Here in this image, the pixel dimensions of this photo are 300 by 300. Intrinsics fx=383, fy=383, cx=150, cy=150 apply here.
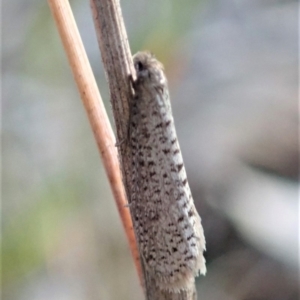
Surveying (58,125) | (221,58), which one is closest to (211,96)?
(221,58)

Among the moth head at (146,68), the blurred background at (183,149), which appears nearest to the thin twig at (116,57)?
the moth head at (146,68)

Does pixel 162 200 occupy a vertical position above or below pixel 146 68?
below

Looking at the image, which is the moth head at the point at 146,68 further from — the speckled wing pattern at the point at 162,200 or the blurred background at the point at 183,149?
the blurred background at the point at 183,149

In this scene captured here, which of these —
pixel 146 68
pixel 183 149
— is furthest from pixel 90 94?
pixel 183 149

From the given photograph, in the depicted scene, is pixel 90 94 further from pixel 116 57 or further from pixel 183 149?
pixel 183 149

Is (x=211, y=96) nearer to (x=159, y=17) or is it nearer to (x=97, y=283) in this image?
(x=159, y=17)

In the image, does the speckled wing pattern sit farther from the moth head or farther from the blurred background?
the blurred background
